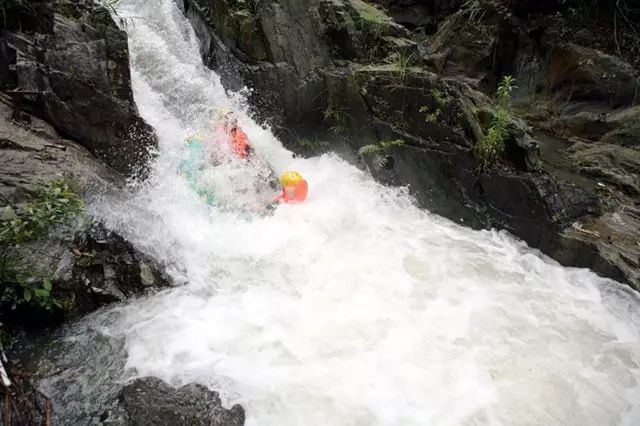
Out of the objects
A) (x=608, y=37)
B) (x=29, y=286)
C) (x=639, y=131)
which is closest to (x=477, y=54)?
(x=608, y=37)

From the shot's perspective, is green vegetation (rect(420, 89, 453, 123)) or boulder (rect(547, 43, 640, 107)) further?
boulder (rect(547, 43, 640, 107))

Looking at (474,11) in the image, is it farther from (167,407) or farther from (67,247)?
(167,407)

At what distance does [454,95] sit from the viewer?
605cm

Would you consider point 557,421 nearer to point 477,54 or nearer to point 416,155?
point 416,155

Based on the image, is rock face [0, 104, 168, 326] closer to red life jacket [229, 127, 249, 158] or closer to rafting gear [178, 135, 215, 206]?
rafting gear [178, 135, 215, 206]

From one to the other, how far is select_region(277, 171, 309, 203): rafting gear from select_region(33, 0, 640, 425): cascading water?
0.48ft

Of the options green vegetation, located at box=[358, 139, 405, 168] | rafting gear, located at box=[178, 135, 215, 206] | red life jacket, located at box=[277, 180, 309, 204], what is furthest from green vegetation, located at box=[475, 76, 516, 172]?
rafting gear, located at box=[178, 135, 215, 206]

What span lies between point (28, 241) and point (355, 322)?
10.8 feet

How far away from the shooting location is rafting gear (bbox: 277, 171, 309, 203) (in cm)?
603

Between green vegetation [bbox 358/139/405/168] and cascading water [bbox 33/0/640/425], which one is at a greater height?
green vegetation [bbox 358/139/405/168]

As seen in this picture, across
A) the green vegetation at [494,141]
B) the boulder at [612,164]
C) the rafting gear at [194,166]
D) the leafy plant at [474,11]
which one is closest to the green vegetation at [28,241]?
the rafting gear at [194,166]

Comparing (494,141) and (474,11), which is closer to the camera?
(494,141)

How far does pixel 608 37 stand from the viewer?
8.20 meters

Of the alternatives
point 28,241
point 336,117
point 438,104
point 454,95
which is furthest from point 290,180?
point 28,241
